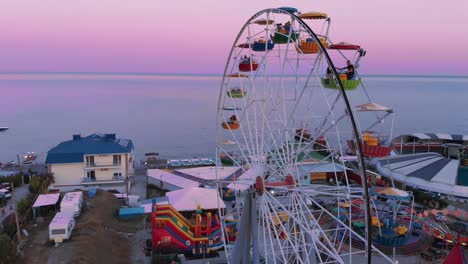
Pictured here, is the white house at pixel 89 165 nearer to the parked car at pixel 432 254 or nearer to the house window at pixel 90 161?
the house window at pixel 90 161

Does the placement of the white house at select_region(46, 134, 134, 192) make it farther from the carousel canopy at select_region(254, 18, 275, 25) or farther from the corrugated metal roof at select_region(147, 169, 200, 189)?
the carousel canopy at select_region(254, 18, 275, 25)

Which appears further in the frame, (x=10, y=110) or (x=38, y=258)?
(x=10, y=110)

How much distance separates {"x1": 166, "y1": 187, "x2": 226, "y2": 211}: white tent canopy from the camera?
2116 cm

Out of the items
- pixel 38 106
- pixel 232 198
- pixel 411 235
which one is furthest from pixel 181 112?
pixel 411 235

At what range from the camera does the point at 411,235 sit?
63.6 feet

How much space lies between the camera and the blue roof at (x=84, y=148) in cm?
2684

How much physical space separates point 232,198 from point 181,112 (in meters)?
64.4

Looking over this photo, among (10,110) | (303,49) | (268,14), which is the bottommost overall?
(10,110)

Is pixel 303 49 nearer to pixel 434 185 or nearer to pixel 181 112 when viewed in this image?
pixel 434 185

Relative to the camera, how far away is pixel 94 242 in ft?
55.4

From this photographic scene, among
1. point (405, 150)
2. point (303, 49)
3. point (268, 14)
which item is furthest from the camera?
point (405, 150)

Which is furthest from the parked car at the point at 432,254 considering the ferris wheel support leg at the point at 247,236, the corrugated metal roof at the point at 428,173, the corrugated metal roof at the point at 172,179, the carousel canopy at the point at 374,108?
the corrugated metal roof at the point at 172,179

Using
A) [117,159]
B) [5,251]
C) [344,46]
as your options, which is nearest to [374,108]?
[344,46]

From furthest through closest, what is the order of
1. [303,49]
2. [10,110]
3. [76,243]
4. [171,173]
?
[10,110] < [171,173] < [76,243] < [303,49]
